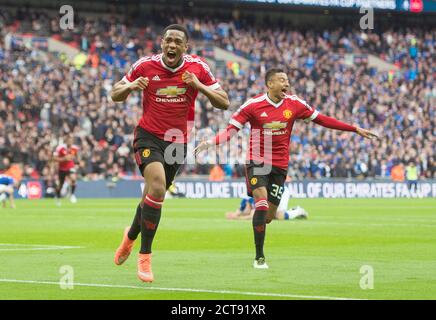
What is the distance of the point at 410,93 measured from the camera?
56.2 meters

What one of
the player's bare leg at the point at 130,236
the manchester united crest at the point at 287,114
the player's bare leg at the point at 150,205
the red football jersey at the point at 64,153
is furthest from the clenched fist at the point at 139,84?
the red football jersey at the point at 64,153

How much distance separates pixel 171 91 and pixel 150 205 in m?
1.37

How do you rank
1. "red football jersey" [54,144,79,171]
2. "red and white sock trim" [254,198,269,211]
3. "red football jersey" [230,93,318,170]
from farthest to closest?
"red football jersey" [54,144,79,171], "red football jersey" [230,93,318,170], "red and white sock trim" [254,198,269,211]

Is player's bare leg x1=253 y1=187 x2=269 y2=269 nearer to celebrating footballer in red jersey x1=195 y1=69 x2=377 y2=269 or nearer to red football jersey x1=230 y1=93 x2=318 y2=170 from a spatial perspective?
celebrating footballer in red jersey x1=195 y1=69 x2=377 y2=269

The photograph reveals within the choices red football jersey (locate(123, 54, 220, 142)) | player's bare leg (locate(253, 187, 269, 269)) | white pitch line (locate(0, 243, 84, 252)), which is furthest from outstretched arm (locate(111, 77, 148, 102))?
white pitch line (locate(0, 243, 84, 252))

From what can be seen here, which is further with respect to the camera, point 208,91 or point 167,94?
point 167,94

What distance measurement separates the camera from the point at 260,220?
13914 millimetres

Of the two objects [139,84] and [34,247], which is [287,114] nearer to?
[139,84]

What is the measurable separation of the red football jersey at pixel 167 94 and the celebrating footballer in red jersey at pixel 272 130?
2.47m

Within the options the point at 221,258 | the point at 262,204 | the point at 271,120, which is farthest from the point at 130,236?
the point at 271,120

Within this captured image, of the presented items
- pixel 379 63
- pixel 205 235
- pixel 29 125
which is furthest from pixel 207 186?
pixel 205 235

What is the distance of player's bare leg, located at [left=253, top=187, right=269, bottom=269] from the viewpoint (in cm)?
1341

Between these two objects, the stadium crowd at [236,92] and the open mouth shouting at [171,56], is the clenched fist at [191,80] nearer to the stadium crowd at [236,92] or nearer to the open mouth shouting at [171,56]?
the open mouth shouting at [171,56]
